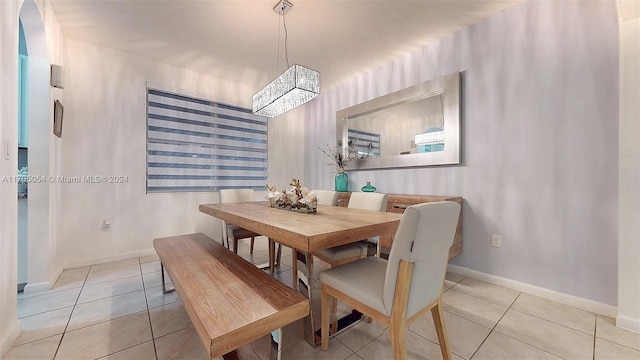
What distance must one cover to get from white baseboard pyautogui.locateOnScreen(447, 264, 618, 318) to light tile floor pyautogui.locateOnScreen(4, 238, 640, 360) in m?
0.06

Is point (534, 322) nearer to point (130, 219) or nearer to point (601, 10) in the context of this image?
point (601, 10)

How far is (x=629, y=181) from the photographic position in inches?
61.2

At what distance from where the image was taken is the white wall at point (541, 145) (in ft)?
5.77

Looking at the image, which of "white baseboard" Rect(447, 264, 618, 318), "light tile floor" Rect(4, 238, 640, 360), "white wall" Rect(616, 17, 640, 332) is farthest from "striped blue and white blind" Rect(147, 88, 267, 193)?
"white wall" Rect(616, 17, 640, 332)

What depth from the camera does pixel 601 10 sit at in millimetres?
1774

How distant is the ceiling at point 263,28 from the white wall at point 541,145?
32cm

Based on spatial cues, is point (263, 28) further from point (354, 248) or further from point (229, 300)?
point (229, 300)

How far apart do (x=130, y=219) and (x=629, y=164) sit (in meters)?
4.55

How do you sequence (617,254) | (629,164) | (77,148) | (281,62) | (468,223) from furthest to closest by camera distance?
(281,62) < (77,148) < (468,223) < (617,254) < (629,164)

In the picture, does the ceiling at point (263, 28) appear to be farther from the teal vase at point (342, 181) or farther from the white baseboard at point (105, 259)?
the white baseboard at point (105, 259)

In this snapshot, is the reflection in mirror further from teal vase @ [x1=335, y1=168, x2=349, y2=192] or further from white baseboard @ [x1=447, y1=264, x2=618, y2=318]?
white baseboard @ [x1=447, y1=264, x2=618, y2=318]

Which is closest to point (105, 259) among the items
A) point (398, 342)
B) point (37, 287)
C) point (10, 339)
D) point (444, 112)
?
point (37, 287)

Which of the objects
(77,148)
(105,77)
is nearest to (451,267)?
(77,148)

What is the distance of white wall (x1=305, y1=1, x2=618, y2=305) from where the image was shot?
5.77ft
